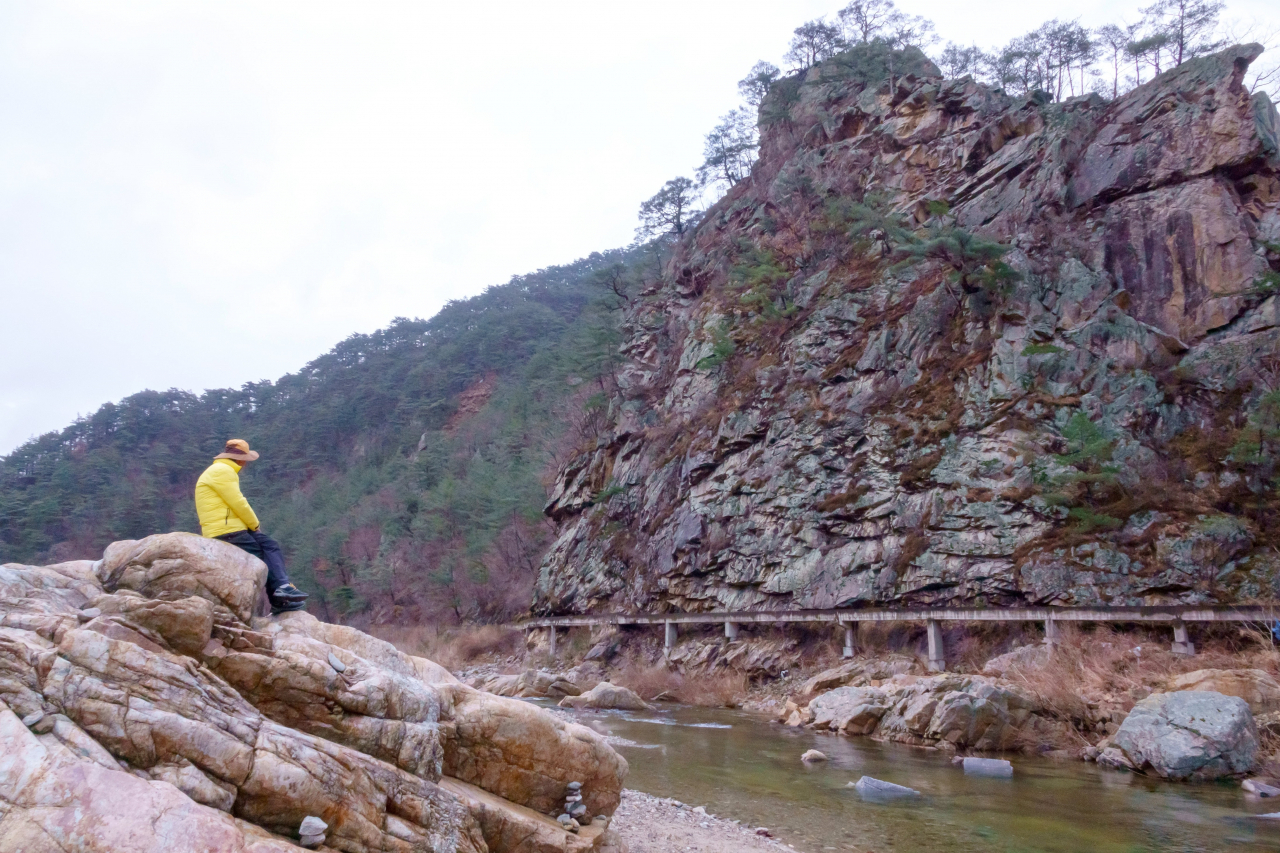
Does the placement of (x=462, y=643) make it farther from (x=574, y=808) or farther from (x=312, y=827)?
(x=312, y=827)

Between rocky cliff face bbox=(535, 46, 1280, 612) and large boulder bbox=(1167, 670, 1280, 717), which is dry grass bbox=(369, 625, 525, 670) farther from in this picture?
large boulder bbox=(1167, 670, 1280, 717)

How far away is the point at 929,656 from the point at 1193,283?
1652 centimetres

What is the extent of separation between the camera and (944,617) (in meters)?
22.5

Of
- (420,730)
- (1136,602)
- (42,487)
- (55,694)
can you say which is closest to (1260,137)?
(1136,602)

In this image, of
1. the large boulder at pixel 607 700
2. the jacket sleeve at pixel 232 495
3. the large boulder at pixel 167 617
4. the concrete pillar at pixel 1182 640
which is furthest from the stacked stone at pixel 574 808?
the large boulder at pixel 607 700

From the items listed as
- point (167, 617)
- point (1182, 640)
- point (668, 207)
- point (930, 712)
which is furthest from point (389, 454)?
point (167, 617)

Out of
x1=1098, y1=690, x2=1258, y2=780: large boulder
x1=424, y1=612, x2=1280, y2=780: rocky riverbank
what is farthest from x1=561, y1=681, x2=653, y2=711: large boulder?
x1=1098, y1=690, x2=1258, y2=780: large boulder

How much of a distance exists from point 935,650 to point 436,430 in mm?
69637

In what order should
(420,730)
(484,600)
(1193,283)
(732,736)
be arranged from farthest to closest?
(484,600)
(1193,283)
(732,736)
(420,730)

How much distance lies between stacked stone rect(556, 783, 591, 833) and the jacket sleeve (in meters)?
4.07

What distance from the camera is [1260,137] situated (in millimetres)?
28156

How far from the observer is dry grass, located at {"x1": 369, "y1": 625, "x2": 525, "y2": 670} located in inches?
1597

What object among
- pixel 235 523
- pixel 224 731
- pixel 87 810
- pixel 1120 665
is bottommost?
pixel 1120 665

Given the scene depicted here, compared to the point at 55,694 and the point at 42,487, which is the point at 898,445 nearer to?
the point at 55,694
